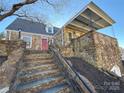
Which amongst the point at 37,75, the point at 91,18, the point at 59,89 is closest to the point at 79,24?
the point at 91,18

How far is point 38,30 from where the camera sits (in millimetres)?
23516

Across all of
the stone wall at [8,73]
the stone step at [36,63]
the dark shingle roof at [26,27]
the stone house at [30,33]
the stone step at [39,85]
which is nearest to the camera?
the stone wall at [8,73]

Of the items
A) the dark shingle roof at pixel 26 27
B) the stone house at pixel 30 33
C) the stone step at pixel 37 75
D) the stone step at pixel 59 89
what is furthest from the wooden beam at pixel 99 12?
the dark shingle roof at pixel 26 27

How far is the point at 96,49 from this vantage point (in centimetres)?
920

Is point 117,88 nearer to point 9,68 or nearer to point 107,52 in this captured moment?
point 9,68

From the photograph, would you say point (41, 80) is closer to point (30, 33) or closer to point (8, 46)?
point (8, 46)

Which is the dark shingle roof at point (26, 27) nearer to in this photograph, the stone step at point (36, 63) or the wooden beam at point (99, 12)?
the wooden beam at point (99, 12)

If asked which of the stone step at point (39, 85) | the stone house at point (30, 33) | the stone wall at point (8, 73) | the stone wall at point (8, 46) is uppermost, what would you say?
the stone house at point (30, 33)

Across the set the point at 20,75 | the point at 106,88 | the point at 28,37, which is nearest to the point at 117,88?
the point at 106,88

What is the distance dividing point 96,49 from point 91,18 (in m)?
5.73

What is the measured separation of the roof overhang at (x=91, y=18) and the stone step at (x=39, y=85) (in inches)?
350

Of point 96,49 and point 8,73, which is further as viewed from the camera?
point 96,49

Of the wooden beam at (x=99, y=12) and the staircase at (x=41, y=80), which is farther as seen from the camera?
the wooden beam at (x=99, y=12)

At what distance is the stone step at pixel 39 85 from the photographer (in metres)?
3.61
